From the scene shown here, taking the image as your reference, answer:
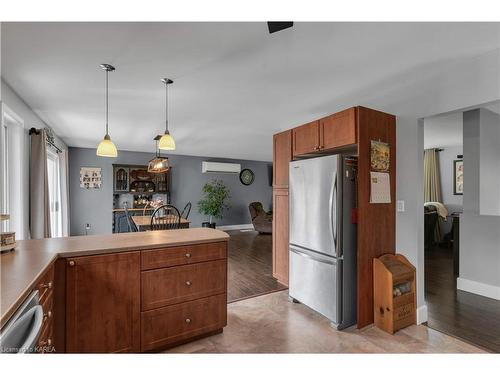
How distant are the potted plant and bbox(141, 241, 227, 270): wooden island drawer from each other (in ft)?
18.1

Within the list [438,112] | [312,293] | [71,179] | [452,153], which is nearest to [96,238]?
[312,293]

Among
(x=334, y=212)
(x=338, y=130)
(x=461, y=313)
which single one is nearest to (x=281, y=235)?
(x=334, y=212)

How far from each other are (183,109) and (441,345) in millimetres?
3505

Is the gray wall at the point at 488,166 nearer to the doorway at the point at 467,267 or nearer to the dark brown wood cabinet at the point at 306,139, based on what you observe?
the doorway at the point at 467,267

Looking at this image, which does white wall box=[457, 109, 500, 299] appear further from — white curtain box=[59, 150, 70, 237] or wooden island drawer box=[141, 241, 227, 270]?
white curtain box=[59, 150, 70, 237]

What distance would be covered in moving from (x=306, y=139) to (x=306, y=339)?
192 cm

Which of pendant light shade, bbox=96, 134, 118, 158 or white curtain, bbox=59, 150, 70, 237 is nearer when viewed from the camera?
pendant light shade, bbox=96, 134, 118, 158

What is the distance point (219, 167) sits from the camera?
8.09 metres

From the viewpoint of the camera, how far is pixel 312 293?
266cm

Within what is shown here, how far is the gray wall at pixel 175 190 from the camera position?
6645 millimetres

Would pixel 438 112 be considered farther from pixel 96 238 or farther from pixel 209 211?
pixel 209 211

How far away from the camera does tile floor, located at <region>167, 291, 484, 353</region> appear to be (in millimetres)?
2084


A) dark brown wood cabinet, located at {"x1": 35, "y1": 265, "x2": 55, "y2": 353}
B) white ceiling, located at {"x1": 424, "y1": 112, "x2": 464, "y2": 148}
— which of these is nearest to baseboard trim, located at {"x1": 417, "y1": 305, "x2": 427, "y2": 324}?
white ceiling, located at {"x1": 424, "y1": 112, "x2": 464, "y2": 148}

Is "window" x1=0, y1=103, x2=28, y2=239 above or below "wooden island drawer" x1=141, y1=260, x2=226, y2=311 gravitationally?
above
